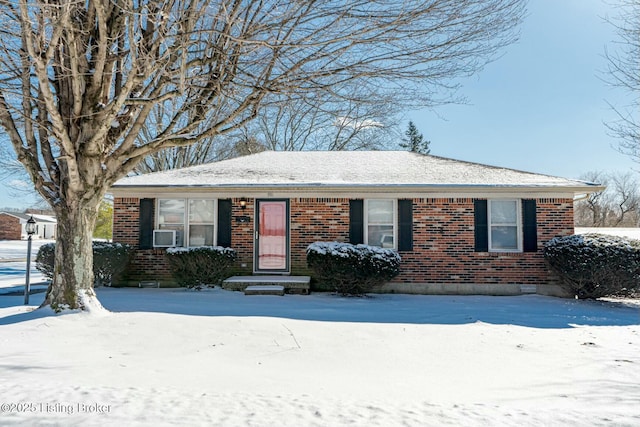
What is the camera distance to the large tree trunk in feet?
19.7

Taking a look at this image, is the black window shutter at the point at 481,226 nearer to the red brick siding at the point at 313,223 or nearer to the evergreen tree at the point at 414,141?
the red brick siding at the point at 313,223

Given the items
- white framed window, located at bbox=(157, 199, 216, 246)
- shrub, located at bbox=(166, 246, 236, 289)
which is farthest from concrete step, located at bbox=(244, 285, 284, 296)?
white framed window, located at bbox=(157, 199, 216, 246)

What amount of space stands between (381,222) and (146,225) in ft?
19.5

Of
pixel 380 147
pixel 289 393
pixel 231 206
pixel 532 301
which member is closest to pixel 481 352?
pixel 289 393

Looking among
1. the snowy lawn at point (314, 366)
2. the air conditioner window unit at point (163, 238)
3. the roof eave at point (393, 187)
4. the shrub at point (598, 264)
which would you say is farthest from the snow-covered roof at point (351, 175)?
the snowy lawn at point (314, 366)

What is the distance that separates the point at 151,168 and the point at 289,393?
23427 millimetres

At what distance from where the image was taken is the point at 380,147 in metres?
25.9

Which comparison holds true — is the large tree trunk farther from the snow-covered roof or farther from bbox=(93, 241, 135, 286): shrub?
the snow-covered roof

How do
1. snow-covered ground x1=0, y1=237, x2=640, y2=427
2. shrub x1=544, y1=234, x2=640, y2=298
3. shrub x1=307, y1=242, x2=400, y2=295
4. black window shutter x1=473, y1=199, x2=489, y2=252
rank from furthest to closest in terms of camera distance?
black window shutter x1=473, y1=199, x2=489, y2=252 → shrub x1=307, y1=242, x2=400, y2=295 → shrub x1=544, y1=234, x2=640, y2=298 → snow-covered ground x1=0, y1=237, x2=640, y2=427

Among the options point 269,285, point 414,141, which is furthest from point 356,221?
point 414,141

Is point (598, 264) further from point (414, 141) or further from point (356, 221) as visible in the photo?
point (414, 141)

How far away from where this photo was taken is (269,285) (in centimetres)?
930

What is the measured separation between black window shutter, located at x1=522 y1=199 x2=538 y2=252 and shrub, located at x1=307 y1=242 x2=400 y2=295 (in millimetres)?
3307

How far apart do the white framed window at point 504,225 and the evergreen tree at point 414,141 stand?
92.1 ft
